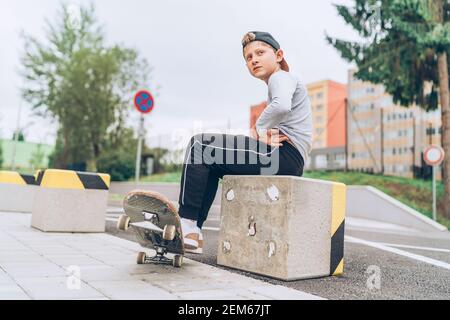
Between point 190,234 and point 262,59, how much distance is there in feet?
5.18

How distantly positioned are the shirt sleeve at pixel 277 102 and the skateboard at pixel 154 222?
96cm

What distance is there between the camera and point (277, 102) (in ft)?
10.2

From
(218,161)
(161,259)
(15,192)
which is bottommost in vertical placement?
(161,259)

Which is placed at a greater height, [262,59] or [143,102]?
[143,102]

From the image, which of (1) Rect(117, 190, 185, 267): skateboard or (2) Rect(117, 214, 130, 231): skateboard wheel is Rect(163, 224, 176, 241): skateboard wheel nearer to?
(1) Rect(117, 190, 185, 267): skateboard

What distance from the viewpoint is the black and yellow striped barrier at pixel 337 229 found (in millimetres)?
3354

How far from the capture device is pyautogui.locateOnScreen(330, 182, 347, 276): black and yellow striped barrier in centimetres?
335

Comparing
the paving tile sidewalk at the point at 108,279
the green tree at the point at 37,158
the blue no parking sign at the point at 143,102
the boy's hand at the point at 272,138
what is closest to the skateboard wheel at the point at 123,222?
the paving tile sidewalk at the point at 108,279

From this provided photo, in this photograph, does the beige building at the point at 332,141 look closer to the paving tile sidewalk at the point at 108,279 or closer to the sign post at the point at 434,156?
the sign post at the point at 434,156

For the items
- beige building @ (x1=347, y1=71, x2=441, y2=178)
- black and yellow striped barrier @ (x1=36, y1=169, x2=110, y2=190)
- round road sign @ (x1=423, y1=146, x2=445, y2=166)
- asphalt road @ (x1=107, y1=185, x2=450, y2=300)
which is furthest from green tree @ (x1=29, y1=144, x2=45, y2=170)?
asphalt road @ (x1=107, y1=185, x2=450, y2=300)

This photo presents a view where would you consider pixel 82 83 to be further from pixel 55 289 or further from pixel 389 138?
pixel 55 289

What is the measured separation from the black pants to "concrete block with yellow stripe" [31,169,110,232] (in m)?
3.33

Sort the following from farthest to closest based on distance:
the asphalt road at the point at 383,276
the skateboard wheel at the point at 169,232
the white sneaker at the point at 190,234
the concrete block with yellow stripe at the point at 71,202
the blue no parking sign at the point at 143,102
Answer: the blue no parking sign at the point at 143,102
the concrete block with yellow stripe at the point at 71,202
the white sneaker at the point at 190,234
the skateboard wheel at the point at 169,232
the asphalt road at the point at 383,276

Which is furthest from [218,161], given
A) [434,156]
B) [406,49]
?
[406,49]
